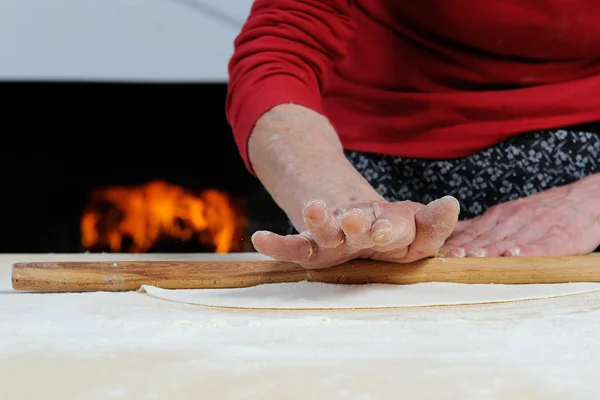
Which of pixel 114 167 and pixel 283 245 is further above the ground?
pixel 114 167

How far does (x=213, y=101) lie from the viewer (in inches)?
93.2

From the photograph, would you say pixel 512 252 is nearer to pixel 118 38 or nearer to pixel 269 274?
pixel 269 274

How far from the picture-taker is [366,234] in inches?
24.8

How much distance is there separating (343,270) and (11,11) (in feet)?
5.88

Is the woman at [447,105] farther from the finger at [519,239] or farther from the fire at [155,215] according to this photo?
the fire at [155,215]

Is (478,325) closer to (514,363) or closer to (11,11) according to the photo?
(514,363)

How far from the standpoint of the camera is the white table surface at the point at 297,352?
388 mm

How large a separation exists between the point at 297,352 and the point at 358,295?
0.69ft

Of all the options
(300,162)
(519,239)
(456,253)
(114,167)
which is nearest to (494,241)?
(519,239)

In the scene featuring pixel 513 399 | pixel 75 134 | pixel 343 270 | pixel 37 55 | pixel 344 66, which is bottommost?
pixel 513 399

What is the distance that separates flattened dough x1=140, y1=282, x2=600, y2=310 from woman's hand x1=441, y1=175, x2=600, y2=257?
7.4 inches

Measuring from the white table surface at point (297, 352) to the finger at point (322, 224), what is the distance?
0.07 m

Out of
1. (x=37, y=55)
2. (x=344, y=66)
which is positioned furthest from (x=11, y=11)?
(x=344, y=66)

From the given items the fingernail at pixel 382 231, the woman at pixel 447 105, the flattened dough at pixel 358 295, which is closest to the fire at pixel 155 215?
the woman at pixel 447 105
